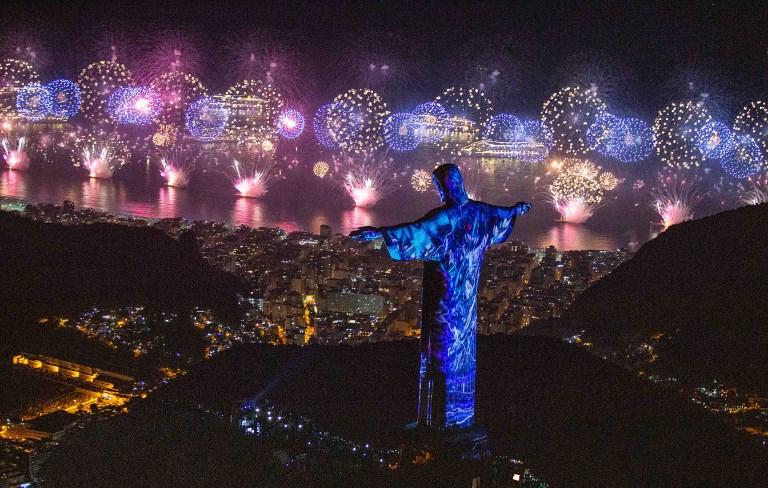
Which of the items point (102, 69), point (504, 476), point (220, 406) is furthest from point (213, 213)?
point (504, 476)

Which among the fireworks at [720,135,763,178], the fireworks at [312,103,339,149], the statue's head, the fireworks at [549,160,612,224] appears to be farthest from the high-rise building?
the fireworks at [312,103,339,149]

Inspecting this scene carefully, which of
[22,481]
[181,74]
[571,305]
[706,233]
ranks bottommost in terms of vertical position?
[22,481]

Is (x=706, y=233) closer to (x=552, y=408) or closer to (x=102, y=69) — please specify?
(x=552, y=408)

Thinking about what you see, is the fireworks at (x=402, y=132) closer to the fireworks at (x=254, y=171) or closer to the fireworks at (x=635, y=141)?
the fireworks at (x=254, y=171)

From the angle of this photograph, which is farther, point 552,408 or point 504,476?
point 552,408

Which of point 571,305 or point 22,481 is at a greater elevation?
point 571,305

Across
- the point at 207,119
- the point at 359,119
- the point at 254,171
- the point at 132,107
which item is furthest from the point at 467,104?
the point at 132,107

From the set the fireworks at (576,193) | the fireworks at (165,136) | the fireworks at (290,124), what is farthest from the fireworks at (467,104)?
the fireworks at (165,136)
